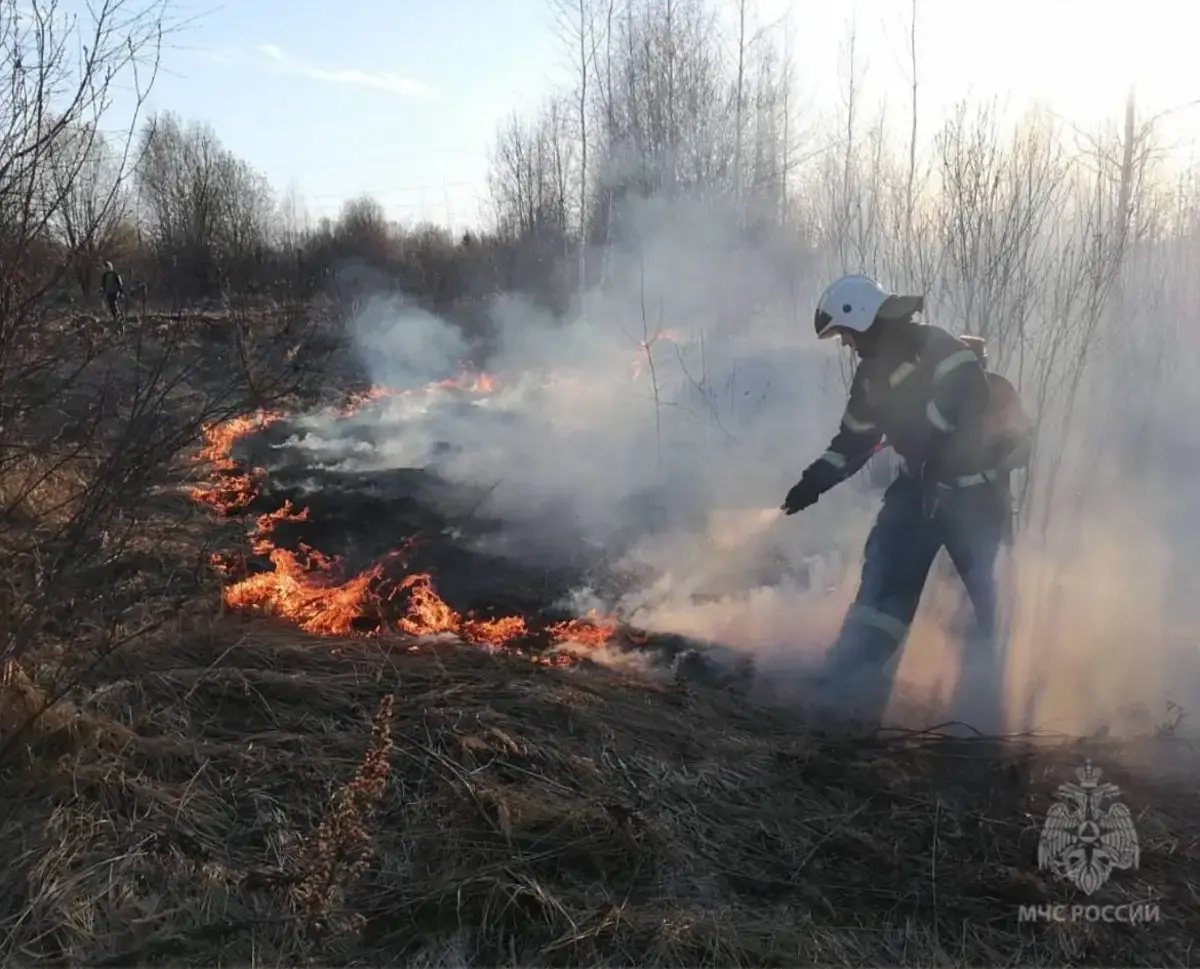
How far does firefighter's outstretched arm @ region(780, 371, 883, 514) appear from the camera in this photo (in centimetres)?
467

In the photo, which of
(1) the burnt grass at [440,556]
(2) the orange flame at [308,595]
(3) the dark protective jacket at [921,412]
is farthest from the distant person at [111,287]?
(3) the dark protective jacket at [921,412]

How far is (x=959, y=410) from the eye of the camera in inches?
173

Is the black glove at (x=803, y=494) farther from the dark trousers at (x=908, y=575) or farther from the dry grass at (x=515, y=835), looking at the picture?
the dry grass at (x=515, y=835)

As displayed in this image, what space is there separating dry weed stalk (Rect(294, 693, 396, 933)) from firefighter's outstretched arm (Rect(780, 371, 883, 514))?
260cm

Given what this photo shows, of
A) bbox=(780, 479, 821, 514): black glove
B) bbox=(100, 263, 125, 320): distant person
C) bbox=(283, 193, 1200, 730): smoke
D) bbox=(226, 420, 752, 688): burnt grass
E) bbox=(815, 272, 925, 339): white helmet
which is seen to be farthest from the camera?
bbox=(226, 420, 752, 688): burnt grass

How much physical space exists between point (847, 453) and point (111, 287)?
15.4 feet

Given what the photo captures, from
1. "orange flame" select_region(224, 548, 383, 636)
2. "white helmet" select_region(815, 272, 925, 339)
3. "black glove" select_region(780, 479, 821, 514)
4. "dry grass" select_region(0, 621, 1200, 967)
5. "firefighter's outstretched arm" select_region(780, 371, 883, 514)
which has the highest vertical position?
"white helmet" select_region(815, 272, 925, 339)

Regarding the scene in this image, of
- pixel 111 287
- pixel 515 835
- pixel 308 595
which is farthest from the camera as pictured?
pixel 308 595

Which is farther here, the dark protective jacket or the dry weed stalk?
the dark protective jacket

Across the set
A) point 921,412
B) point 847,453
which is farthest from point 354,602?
point 921,412

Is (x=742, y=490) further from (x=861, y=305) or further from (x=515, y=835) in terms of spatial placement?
(x=515, y=835)

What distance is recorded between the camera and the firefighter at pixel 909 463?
4.43 meters

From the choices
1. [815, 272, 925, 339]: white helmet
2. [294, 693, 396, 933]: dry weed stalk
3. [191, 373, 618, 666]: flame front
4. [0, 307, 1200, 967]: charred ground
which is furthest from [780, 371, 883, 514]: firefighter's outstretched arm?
[294, 693, 396, 933]: dry weed stalk

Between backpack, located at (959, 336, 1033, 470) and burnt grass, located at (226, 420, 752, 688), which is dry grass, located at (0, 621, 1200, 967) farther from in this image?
backpack, located at (959, 336, 1033, 470)
